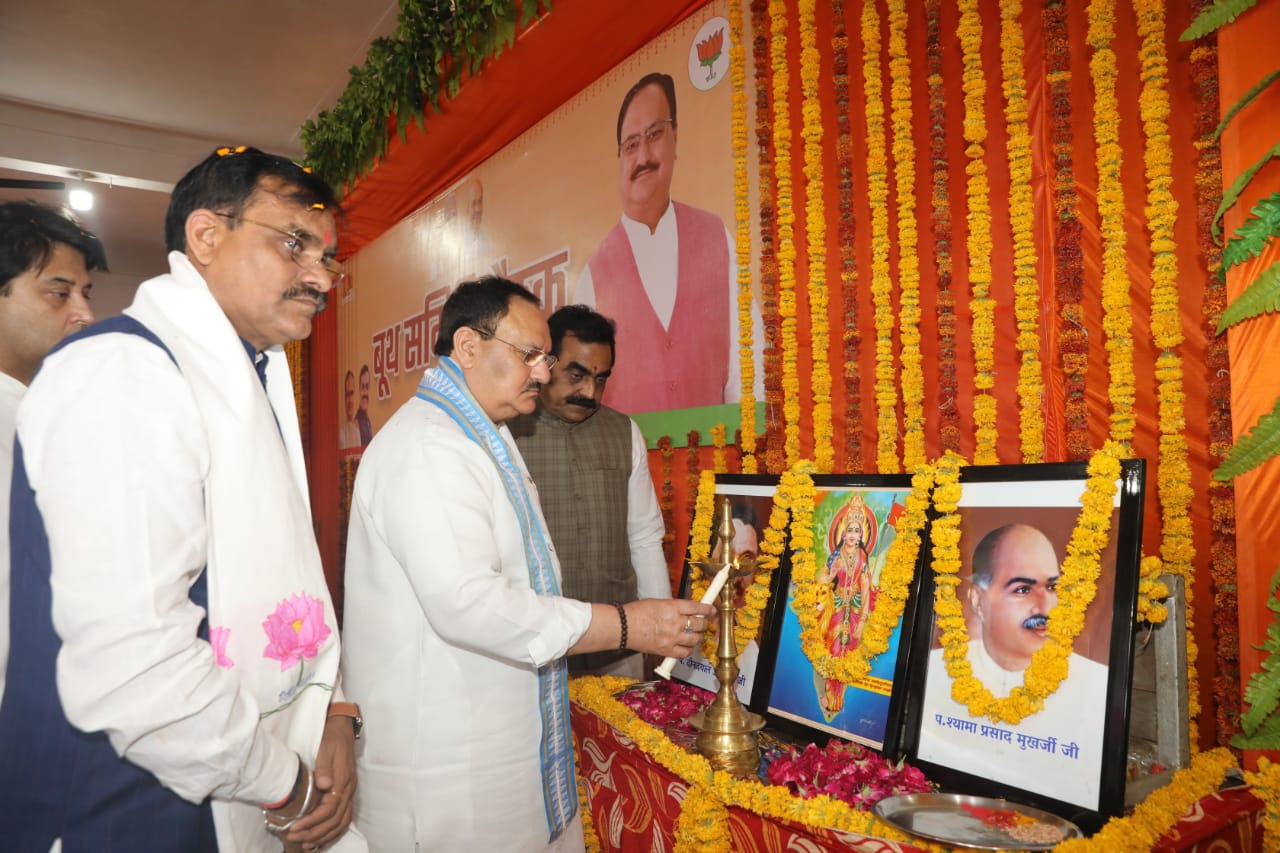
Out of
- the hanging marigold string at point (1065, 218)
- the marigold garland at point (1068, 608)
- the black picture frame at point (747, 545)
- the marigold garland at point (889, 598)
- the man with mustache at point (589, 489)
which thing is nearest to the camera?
the marigold garland at point (1068, 608)

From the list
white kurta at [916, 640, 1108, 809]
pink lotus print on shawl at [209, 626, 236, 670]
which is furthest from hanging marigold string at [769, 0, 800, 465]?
pink lotus print on shawl at [209, 626, 236, 670]

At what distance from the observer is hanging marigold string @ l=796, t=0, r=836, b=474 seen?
2469mm

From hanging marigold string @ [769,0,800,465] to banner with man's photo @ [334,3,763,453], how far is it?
9.2 inches

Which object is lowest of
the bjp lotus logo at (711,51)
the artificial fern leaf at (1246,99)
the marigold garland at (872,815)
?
the marigold garland at (872,815)

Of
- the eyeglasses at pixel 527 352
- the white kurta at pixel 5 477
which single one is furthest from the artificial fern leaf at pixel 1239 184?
the white kurta at pixel 5 477

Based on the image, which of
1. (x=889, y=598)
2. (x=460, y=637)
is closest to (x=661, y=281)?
(x=889, y=598)

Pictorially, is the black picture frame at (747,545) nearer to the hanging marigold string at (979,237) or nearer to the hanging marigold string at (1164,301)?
the hanging marigold string at (979,237)

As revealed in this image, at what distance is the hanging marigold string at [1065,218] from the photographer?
184 cm

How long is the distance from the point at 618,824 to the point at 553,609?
0.68m

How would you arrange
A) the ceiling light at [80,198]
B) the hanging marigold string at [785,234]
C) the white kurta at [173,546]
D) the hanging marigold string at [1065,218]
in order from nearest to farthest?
1. the white kurta at [173,546]
2. the hanging marigold string at [1065,218]
3. the hanging marigold string at [785,234]
4. the ceiling light at [80,198]

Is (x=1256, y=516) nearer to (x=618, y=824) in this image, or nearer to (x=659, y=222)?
(x=618, y=824)

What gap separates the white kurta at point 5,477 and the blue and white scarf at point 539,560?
0.81 meters

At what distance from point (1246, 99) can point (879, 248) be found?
3.14ft

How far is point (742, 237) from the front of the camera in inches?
112
